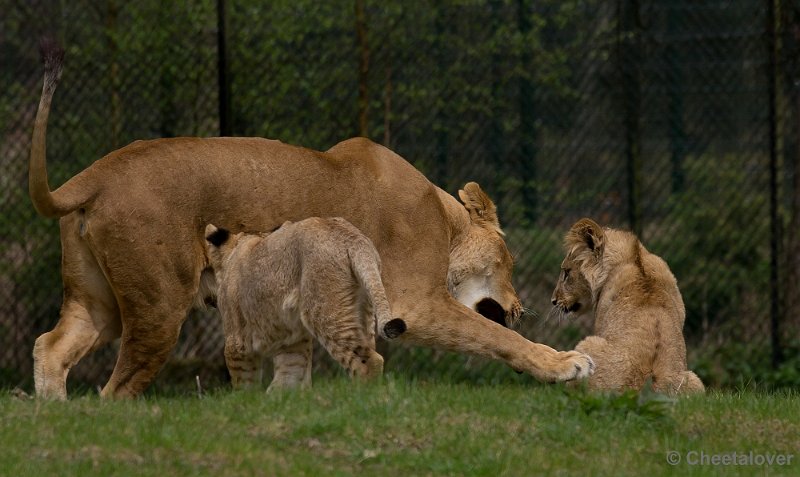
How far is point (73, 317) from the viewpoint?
6984 mm

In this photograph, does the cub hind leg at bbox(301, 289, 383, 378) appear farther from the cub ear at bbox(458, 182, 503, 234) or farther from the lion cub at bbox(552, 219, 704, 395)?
the cub ear at bbox(458, 182, 503, 234)

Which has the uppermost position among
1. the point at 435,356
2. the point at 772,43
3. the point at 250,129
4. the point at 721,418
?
the point at 772,43

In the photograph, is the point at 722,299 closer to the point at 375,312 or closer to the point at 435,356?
the point at 435,356

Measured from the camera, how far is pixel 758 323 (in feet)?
Answer: 33.3

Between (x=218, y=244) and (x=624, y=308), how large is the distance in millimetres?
2164

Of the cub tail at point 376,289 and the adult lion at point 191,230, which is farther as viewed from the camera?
the adult lion at point 191,230

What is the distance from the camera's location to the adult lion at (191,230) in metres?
6.79

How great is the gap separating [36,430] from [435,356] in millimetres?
5175

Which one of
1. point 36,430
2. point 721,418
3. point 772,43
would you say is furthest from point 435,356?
point 36,430

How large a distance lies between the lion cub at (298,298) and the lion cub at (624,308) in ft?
4.12

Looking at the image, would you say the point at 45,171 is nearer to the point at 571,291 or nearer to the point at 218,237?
the point at 218,237

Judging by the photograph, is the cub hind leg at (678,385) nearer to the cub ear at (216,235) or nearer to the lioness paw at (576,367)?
the lioness paw at (576,367)

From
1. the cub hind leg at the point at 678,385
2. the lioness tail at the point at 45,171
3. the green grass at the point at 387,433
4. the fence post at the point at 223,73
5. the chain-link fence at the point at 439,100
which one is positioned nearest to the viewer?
the green grass at the point at 387,433

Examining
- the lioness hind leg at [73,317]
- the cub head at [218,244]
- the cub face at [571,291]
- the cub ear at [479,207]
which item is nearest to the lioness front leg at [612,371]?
the cub face at [571,291]
